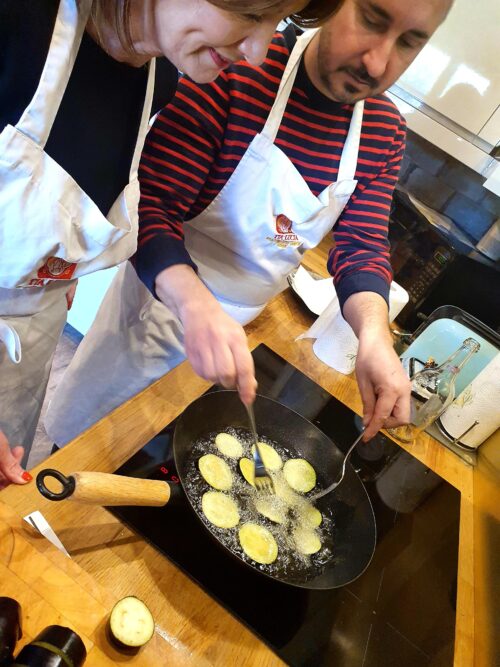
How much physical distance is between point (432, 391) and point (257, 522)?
2.34 ft

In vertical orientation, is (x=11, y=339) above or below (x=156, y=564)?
above

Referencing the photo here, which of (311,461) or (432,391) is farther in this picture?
(432,391)

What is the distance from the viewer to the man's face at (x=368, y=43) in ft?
2.82

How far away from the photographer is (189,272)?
906 mm

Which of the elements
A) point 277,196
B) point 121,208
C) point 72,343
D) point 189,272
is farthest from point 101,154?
point 72,343

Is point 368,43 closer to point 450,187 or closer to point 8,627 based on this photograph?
point 8,627

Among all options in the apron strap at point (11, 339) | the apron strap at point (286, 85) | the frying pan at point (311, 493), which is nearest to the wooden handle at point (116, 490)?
the frying pan at point (311, 493)

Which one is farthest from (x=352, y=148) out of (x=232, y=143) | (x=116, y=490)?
(x=116, y=490)

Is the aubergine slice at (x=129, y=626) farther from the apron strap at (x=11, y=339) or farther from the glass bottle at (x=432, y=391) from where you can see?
the glass bottle at (x=432, y=391)

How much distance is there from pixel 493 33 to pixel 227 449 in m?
1.53

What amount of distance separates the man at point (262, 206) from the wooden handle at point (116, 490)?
192 mm

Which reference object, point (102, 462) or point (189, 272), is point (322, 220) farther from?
point (102, 462)

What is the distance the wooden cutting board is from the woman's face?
64cm

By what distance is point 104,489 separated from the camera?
2.20 feet
